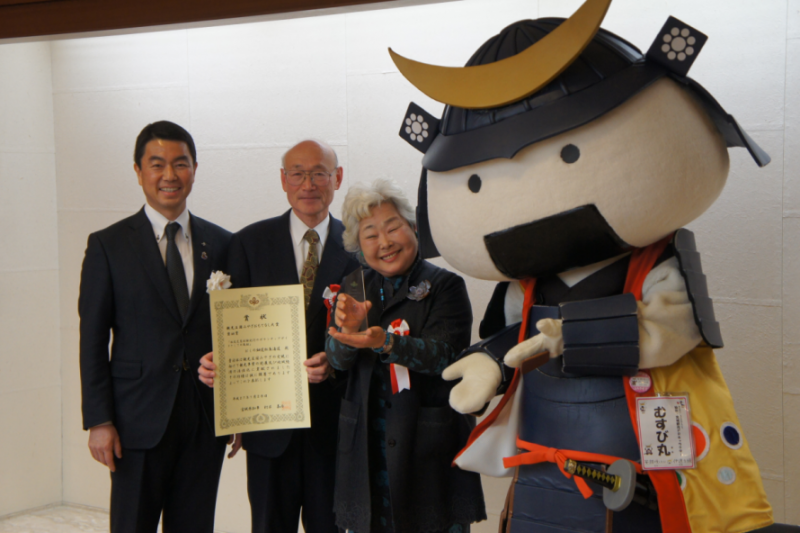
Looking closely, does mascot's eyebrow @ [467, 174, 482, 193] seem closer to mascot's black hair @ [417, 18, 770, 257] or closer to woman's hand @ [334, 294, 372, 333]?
mascot's black hair @ [417, 18, 770, 257]

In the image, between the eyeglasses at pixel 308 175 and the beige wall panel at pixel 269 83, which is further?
the beige wall panel at pixel 269 83

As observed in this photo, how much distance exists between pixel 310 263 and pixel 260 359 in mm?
312

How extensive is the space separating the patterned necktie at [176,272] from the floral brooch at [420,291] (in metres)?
0.66

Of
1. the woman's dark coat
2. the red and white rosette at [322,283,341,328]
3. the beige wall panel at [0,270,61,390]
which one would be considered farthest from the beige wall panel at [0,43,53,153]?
the woman's dark coat

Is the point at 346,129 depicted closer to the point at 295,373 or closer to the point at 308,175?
the point at 308,175

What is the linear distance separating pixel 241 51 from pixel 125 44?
0.56 metres

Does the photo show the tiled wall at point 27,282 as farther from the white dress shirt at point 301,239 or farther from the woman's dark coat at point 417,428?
the woman's dark coat at point 417,428

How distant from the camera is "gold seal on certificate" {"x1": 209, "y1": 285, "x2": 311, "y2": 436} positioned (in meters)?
1.78

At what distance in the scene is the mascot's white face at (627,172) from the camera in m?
1.25

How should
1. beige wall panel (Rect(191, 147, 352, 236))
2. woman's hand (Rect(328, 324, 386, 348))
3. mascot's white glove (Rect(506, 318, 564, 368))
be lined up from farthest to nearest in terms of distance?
beige wall panel (Rect(191, 147, 352, 236)) < woman's hand (Rect(328, 324, 386, 348)) < mascot's white glove (Rect(506, 318, 564, 368))

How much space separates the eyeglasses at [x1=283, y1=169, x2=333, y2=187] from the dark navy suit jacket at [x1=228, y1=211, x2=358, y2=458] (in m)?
0.12

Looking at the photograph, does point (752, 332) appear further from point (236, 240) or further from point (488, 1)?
point (236, 240)

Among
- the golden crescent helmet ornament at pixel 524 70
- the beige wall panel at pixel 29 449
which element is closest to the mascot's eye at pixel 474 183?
the golden crescent helmet ornament at pixel 524 70

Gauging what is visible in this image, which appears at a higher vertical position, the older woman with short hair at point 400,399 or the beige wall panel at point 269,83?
the beige wall panel at point 269,83
